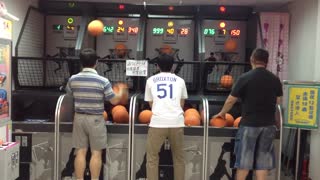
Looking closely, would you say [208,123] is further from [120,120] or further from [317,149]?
[317,149]

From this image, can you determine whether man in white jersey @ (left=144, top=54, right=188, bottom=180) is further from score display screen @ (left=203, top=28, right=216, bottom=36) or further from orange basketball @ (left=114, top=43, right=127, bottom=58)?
score display screen @ (left=203, top=28, right=216, bottom=36)

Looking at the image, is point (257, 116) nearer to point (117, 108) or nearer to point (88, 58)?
point (117, 108)

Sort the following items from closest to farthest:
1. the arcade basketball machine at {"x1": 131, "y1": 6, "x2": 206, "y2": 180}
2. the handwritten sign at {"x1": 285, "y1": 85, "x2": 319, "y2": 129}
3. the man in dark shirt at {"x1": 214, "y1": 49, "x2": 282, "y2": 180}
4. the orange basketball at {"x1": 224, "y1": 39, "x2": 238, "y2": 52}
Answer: the man in dark shirt at {"x1": 214, "y1": 49, "x2": 282, "y2": 180}, the arcade basketball machine at {"x1": 131, "y1": 6, "x2": 206, "y2": 180}, the handwritten sign at {"x1": 285, "y1": 85, "x2": 319, "y2": 129}, the orange basketball at {"x1": 224, "y1": 39, "x2": 238, "y2": 52}

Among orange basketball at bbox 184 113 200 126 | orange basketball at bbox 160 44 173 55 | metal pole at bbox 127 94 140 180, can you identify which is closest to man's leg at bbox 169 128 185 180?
orange basketball at bbox 184 113 200 126

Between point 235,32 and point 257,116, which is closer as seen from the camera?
point 257,116

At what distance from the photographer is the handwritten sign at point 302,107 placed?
4547 millimetres

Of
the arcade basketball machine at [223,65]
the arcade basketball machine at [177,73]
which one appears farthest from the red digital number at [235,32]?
the arcade basketball machine at [177,73]

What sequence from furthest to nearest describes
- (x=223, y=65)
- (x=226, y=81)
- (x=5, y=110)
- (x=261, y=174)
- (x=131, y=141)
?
(x=223, y=65)
(x=226, y=81)
(x=131, y=141)
(x=261, y=174)
(x=5, y=110)

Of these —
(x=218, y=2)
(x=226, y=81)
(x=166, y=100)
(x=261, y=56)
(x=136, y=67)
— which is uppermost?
(x=218, y=2)

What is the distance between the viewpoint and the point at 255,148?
4160mm

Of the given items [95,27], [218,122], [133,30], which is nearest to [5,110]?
[95,27]

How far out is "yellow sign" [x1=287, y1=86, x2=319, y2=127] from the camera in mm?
4551

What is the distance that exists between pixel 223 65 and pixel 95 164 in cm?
217

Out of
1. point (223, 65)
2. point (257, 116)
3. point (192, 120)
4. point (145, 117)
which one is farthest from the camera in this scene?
point (223, 65)
